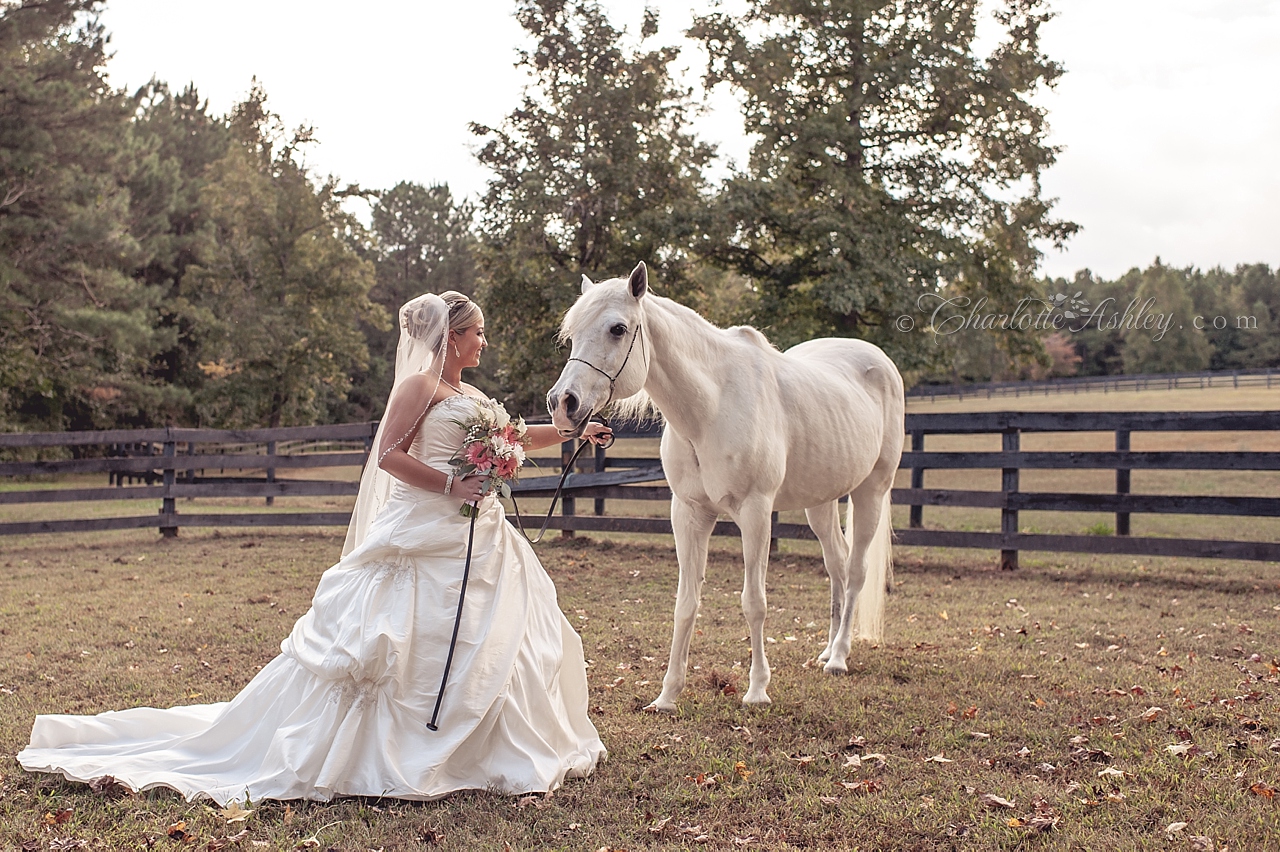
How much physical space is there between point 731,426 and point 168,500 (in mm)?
9245

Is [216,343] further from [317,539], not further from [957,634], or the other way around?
[957,634]

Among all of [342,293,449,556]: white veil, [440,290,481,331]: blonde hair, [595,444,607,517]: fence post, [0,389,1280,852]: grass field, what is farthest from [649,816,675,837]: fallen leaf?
[595,444,607,517]: fence post

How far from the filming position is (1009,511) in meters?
8.23

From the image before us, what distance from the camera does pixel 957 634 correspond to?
566 cm

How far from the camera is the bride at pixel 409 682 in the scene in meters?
3.13

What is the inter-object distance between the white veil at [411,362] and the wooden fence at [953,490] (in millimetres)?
3458

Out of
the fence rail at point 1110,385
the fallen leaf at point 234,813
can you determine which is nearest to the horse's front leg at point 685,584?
the fallen leaf at point 234,813

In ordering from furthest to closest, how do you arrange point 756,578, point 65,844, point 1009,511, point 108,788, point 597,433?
point 1009,511, point 756,578, point 597,433, point 108,788, point 65,844

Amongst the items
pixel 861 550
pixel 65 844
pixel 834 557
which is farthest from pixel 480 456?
pixel 861 550

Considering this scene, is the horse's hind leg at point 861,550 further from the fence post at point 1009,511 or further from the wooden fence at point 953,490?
the fence post at point 1009,511

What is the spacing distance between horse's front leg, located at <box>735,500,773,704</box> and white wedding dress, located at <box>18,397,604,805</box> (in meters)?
1.02

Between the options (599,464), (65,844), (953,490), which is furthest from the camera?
(599,464)

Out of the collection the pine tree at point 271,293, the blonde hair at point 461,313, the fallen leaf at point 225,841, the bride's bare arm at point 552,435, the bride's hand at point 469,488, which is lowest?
the fallen leaf at point 225,841

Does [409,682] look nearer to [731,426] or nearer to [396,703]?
[396,703]
